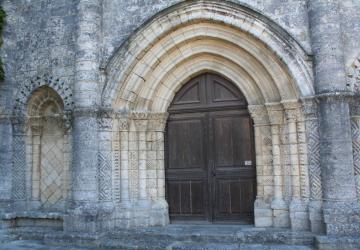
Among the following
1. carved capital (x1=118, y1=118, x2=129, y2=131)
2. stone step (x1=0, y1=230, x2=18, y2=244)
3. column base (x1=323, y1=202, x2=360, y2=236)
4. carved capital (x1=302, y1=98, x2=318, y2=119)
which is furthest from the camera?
carved capital (x1=118, y1=118, x2=129, y2=131)

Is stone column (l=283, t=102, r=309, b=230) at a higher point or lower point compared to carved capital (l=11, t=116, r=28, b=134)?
lower

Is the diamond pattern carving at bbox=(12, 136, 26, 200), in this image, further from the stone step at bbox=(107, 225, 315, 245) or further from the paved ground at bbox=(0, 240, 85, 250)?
the stone step at bbox=(107, 225, 315, 245)

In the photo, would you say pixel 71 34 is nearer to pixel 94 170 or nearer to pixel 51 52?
pixel 51 52

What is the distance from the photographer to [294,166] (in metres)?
6.14

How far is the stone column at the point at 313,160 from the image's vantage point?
18.7 ft

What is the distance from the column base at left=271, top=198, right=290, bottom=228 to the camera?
6176mm

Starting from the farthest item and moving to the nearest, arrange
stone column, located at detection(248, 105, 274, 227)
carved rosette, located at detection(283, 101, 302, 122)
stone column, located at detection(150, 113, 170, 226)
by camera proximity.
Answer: stone column, located at detection(150, 113, 170, 226)
stone column, located at detection(248, 105, 274, 227)
carved rosette, located at detection(283, 101, 302, 122)

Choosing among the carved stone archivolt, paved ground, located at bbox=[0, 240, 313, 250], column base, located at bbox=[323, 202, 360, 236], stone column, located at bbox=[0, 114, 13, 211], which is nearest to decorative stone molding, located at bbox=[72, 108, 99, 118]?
the carved stone archivolt

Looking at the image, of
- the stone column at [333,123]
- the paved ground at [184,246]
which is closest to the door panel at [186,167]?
the paved ground at [184,246]

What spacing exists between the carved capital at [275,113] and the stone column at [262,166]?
145 millimetres

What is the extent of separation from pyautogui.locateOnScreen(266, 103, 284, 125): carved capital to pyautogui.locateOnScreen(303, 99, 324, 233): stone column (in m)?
0.47

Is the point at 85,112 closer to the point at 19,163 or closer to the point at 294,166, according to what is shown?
the point at 19,163

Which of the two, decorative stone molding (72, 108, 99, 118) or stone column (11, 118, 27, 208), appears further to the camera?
stone column (11, 118, 27, 208)

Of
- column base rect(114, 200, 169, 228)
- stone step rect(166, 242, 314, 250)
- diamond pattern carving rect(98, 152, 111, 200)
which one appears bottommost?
stone step rect(166, 242, 314, 250)
